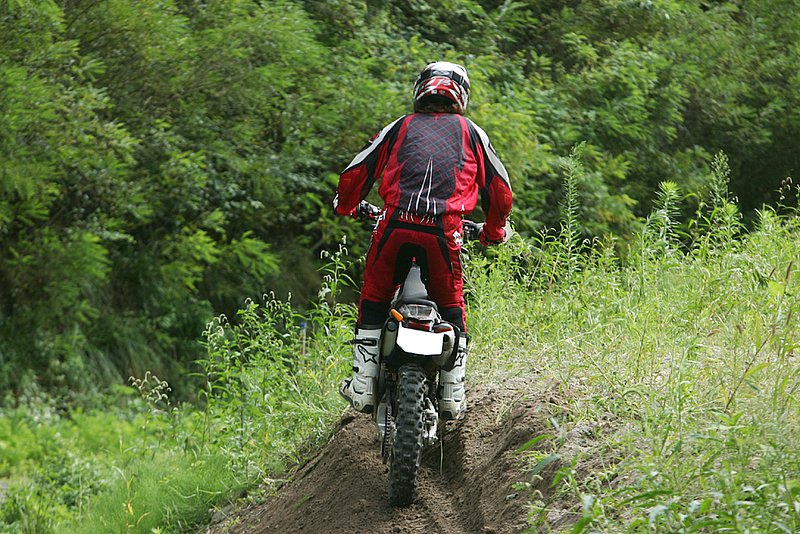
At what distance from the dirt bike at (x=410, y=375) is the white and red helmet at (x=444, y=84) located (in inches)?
34.5

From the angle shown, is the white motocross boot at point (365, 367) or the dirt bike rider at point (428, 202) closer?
the dirt bike rider at point (428, 202)

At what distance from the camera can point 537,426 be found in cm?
498

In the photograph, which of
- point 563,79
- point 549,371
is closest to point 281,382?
point 549,371

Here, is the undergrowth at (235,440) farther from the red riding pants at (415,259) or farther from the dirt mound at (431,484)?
the red riding pants at (415,259)

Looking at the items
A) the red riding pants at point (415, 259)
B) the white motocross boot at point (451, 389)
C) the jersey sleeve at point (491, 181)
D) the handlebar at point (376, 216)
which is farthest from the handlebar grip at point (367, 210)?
the white motocross boot at point (451, 389)

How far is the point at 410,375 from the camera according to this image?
4.95 metres

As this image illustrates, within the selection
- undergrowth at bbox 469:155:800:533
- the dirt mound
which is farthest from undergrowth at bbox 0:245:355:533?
undergrowth at bbox 469:155:800:533

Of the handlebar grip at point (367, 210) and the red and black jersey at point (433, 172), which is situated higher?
the red and black jersey at point (433, 172)

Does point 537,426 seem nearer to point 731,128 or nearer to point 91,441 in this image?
point 91,441

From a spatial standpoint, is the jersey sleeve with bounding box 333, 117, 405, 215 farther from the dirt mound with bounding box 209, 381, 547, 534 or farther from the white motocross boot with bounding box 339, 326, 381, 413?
the dirt mound with bounding box 209, 381, 547, 534

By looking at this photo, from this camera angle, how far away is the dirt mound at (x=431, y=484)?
4875 millimetres

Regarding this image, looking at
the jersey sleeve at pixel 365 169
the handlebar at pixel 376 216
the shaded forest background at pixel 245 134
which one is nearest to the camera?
the jersey sleeve at pixel 365 169

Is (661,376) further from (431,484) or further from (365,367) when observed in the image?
(365,367)

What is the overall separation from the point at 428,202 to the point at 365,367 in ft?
2.88
